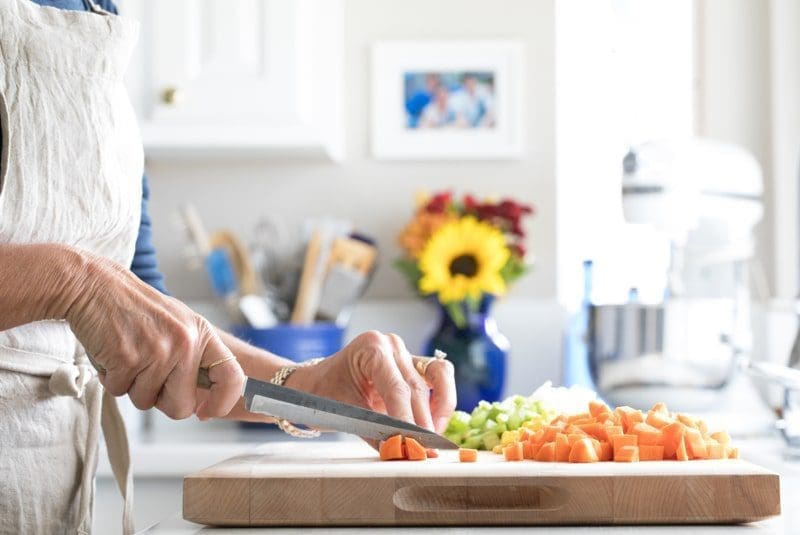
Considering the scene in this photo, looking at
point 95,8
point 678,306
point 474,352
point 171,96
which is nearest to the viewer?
point 95,8

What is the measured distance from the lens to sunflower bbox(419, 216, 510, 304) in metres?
2.06

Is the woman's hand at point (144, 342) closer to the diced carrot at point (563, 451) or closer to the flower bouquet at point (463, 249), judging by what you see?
the diced carrot at point (563, 451)

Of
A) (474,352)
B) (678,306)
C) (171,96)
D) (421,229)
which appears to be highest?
(171,96)

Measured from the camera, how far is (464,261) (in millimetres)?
2088

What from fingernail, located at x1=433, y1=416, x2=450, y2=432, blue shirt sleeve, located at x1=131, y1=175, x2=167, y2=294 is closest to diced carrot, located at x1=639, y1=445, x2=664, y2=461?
fingernail, located at x1=433, y1=416, x2=450, y2=432

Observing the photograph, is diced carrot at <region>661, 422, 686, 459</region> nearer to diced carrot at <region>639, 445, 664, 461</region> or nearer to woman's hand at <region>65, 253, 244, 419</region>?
diced carrot at <region>639, 445, 664, 461</region>

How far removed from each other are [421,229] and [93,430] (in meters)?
1.14

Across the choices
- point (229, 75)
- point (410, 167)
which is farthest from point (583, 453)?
point (410, 167)

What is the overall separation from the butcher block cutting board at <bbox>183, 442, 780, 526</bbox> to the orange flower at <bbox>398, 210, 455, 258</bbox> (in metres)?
1.27

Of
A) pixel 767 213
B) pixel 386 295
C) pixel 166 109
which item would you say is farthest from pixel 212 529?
pixel 767 213

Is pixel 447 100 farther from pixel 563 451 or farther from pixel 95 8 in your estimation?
pixel 563 451

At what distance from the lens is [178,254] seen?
2312 millimetres

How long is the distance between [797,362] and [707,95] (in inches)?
35.4

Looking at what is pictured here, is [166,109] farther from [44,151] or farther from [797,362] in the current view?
[797,362]
